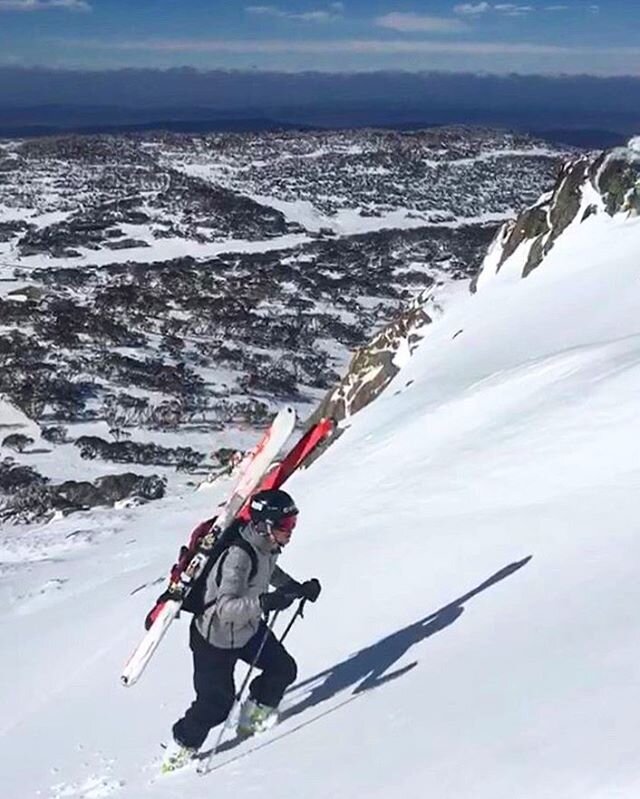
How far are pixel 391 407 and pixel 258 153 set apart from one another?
13123 cm

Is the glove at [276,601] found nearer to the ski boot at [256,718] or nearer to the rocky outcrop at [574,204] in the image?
the ski boot at [256,718]

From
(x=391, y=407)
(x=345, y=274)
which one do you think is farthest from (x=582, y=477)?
(x=345, y=274)

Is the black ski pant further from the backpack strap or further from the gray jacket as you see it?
the backpack strap

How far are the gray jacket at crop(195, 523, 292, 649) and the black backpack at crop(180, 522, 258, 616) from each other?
2 centimetres

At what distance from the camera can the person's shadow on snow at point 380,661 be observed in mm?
7327

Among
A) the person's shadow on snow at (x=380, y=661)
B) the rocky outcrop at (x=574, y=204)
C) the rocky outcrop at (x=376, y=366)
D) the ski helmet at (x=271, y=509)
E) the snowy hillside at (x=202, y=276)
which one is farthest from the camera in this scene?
the snowy hillside at (x=202, y=276)

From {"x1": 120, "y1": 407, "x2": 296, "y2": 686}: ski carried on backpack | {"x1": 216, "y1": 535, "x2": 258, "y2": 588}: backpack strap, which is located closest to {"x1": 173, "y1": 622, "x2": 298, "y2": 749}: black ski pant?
{"x1": 120, "y1": 407, "x2": 296, "y2": 686}: ski carried on backpack

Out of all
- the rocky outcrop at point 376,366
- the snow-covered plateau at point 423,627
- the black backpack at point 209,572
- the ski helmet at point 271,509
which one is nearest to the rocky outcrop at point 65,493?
the rocky outcrop at point 376,366

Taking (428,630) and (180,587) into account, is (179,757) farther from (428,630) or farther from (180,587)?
(428,630)

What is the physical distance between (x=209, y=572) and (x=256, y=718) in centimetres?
123

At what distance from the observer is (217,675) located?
6.72 meters

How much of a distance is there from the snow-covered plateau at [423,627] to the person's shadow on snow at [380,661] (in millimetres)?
24

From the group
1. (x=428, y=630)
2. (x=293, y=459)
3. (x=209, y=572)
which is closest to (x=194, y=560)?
(x=209, y=572)

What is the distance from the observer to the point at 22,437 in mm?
33812
